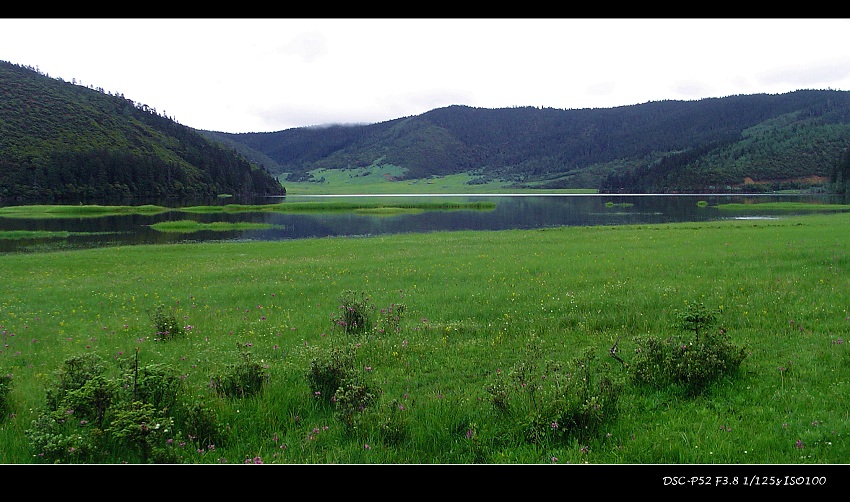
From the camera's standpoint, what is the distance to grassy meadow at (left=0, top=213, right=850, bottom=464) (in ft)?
20.1

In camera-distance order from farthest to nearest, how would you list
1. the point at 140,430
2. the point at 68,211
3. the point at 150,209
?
the point at 150,209 → the point at 68,211 → the point at 140,430

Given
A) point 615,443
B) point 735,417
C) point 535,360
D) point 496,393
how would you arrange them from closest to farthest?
point 615,443 < point 735,417 < point 496,393 < point 535,360

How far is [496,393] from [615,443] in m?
1.66

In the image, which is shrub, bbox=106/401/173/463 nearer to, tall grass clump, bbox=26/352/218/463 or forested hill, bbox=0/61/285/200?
tall grass clump, bbox=26/352/218/463

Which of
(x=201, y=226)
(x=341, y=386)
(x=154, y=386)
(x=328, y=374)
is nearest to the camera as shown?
(x=154, y=386)

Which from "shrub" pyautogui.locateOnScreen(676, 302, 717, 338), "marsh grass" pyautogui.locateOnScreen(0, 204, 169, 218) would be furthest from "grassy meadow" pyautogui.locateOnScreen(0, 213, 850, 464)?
"marsh grass" pyautogui.locateOnScreen(0, 204, 169, 218)

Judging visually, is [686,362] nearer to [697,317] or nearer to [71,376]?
[697,317]

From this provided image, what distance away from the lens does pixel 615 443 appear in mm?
6117

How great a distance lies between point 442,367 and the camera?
31.8 ft

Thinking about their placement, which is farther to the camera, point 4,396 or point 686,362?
point 686,362

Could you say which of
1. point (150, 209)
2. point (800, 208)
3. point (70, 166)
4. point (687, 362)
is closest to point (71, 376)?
point (687, 362)
